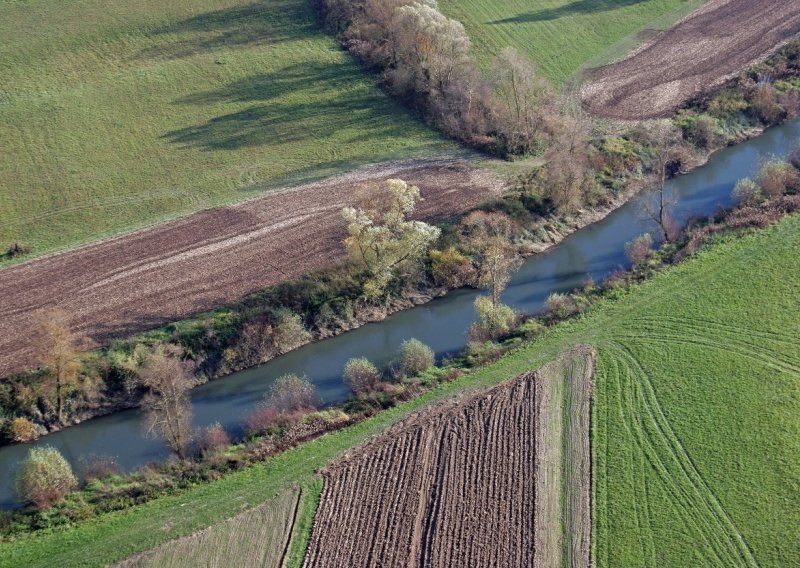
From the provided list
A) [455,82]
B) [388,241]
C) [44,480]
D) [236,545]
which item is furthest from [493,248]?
[44,480]

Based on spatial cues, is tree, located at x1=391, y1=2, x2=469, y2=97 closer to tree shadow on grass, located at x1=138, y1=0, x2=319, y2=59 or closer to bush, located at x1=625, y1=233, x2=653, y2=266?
tree shadow on grass, located at x1=138, y1=0, x2=319, y2=59

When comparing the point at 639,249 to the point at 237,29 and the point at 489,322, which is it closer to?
the point at 489,322

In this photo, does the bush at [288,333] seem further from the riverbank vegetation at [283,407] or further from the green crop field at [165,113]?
the green crop field at [165,113]

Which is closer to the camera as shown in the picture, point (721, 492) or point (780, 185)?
point (721, 492)

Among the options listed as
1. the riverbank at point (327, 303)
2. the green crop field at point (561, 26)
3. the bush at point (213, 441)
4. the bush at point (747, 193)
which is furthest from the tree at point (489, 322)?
the green crop field at point (561, 26)

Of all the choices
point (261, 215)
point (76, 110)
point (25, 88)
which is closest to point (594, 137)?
point (261, 215)

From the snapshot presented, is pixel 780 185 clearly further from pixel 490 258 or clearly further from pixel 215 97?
pixel 215 97

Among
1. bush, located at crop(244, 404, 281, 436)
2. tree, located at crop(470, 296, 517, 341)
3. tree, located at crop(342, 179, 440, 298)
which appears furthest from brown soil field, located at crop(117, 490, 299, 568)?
tree, located at crop(342, 179, 440, 298)
